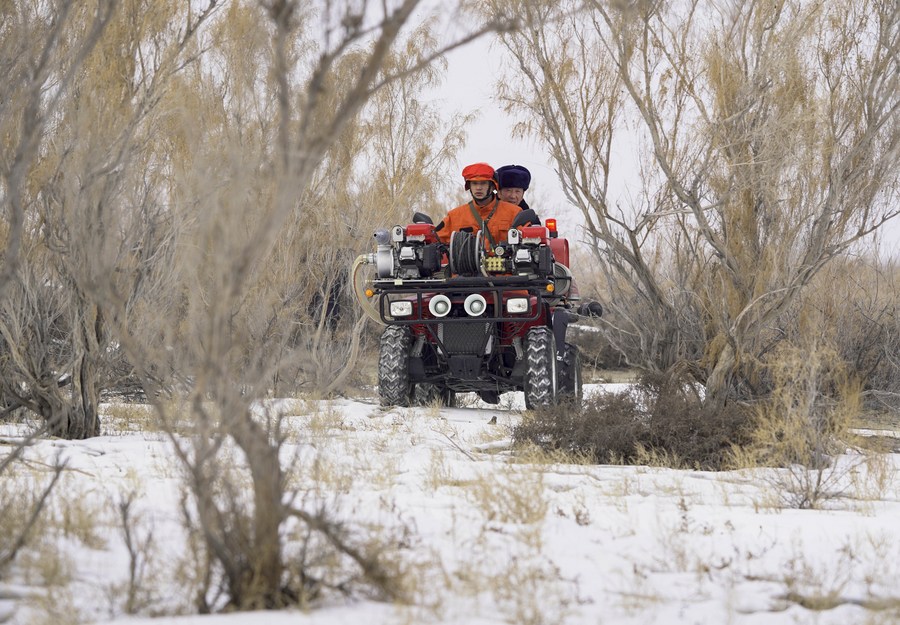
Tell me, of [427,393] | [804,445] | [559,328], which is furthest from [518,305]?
[804,445]

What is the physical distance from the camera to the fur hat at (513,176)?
418 inches

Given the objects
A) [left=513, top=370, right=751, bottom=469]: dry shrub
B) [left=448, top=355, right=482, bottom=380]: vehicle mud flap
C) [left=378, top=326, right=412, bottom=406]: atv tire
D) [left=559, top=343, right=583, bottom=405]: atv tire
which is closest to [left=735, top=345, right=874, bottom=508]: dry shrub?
[left=513, top=370, right=751, bottom=469]: dry shrub

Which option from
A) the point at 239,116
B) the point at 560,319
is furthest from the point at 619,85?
the point at 239,116

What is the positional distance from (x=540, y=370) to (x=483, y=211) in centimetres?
192

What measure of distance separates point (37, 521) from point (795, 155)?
22.4 ft

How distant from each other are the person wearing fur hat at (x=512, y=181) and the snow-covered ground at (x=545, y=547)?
4.93 m

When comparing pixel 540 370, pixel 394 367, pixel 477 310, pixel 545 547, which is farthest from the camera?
pixel 394 367

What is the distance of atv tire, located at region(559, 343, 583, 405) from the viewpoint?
10.0 m

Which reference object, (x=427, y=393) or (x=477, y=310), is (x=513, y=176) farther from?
(x=427, y=393)

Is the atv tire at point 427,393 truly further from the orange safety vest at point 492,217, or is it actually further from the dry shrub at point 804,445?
the dry shrub at point 804,445

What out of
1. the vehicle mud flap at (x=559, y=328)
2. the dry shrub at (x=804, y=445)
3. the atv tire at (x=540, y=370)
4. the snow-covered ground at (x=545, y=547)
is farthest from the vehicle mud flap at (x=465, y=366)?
the snow-covered ground at (x=545, y=547)

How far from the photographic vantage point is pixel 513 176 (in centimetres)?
1066

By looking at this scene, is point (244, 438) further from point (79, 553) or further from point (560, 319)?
point (560, 319)

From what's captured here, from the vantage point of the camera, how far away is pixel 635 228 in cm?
952
